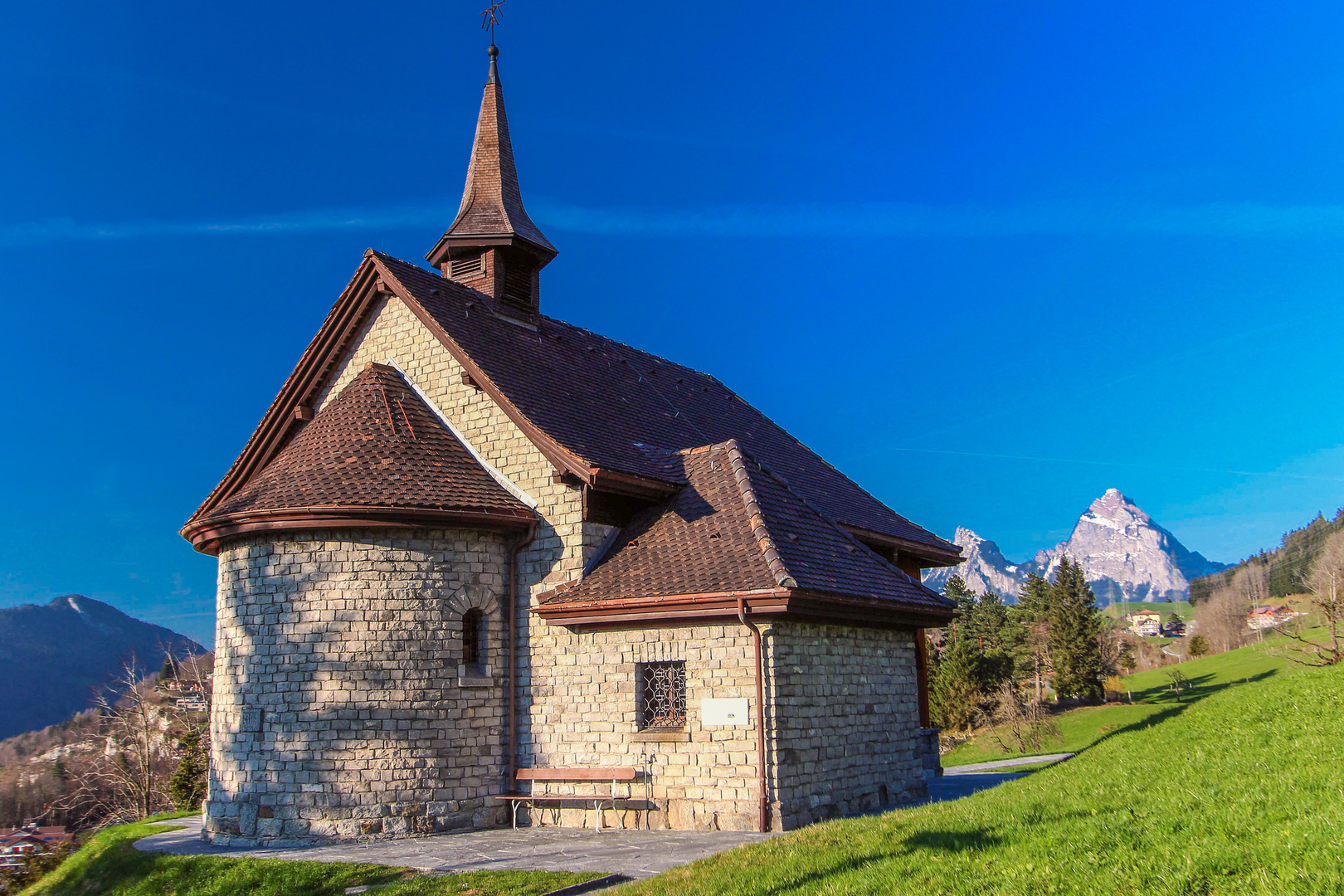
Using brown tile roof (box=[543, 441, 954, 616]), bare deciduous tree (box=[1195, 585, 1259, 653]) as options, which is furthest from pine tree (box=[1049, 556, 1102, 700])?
bare deciduous tree (box=[1195, 585, 1259, 653])

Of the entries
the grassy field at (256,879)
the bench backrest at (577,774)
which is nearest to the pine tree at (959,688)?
the bench backrest at (577,774)

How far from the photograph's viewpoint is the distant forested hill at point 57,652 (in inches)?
3762

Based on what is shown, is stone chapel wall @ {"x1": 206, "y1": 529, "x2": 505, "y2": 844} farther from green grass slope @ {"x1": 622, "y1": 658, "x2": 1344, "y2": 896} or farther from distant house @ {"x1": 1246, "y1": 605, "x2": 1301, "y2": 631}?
distant house @ {"x1": 1246, "y1": 605, "x2": 1301, "y2": 631}

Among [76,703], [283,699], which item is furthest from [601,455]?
[76,703]

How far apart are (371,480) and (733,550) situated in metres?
5.25

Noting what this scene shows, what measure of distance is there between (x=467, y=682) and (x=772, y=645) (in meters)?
4.51

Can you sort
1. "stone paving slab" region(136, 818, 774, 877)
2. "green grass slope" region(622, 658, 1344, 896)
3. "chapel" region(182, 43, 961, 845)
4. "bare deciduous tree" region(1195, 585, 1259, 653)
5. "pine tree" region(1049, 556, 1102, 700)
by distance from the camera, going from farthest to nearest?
"bare deciduous tree" region(1195, 585, 1259, 653) < "pine tree" region(1049, 556, 1102, 700) < "chapel" region(182, 43, 961, 845) < "stone paving slab" region(136, 818, 774, 877) < "green grass slope" region(622, 658, 1344, 896)

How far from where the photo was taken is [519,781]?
1337 cm

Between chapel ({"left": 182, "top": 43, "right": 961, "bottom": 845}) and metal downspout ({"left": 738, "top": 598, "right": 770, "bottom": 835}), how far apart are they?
3 cm

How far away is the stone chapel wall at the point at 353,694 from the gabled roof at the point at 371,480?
457 mm

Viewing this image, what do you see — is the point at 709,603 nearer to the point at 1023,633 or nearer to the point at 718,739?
the point at 718,739

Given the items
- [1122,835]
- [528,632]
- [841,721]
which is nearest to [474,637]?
[528,632]

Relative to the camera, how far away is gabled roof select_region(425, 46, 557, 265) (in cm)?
1923

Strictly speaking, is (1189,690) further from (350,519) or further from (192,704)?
(350,519)
